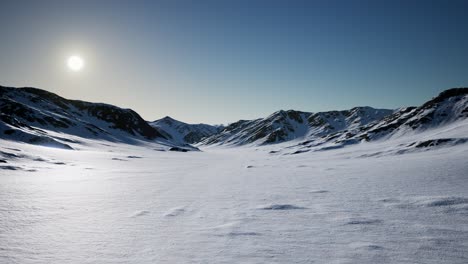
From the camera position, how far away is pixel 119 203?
11.2 meters

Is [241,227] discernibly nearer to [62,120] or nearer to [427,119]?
[427,119]

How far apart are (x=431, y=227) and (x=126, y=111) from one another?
693ft

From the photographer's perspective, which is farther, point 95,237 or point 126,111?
point 126,111

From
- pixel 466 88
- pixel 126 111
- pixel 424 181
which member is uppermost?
pixel 126 111

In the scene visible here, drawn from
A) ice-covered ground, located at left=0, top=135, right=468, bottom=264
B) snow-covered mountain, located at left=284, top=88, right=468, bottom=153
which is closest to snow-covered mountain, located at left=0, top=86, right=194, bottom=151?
ice-covered ground, located at left=0, top=135, right=468, bottom=264

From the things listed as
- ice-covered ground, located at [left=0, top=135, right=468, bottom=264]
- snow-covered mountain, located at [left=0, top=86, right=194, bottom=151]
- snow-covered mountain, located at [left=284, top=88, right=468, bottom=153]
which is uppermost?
snow-covered mountain, located at [left=0, top=86, right=194, bottom=151]

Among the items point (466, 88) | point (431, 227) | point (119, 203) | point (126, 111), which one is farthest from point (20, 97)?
point (466, 88)

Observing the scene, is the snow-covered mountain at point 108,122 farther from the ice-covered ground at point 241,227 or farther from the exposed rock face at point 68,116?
the ice-covered ground at point 241,227

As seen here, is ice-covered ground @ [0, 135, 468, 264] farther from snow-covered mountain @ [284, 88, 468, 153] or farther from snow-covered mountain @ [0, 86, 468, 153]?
snow-covered mountain @ [284, 88, 468, 153]

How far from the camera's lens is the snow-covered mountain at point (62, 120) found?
8350 cm

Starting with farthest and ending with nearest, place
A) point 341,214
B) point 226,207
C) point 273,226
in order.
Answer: point 226,207
point 341,214
point 273,226

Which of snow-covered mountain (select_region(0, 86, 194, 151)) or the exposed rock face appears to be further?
the exposed rock face

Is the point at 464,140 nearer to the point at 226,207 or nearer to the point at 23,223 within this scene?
the point at 226,207

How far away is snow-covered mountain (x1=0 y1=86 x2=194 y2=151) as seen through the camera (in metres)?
83.5
